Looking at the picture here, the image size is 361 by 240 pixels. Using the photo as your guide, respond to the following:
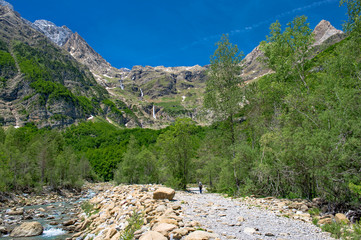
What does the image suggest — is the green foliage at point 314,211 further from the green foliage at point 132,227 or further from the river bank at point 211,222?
the green foliage at point 132,227

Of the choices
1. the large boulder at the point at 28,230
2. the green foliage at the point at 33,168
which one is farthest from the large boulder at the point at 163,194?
the green foliage at the point at 33,168

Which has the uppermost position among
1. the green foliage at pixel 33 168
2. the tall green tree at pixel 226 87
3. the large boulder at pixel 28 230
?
the tall green tree at pixel 226 87

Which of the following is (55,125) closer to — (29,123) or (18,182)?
(29,123)

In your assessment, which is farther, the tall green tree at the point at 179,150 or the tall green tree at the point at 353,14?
the tall green tree at the point at 179,150

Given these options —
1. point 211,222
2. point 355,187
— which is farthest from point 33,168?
point 355,187

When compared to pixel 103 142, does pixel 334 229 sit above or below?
below

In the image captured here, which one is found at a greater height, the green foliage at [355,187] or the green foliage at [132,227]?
the green foliage at [355,187]

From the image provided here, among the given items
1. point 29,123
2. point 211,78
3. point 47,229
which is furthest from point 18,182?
point 29,123

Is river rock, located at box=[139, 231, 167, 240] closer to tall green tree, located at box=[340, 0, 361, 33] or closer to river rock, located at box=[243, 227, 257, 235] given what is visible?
river rock, located at box=[243, 227, 257, 235]

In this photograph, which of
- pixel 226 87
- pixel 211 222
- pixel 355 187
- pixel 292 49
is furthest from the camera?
pixel 226 87

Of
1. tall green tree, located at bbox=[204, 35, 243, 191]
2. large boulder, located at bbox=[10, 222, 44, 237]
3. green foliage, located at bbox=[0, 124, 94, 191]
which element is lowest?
large boulder, located at bbox=[10, 222, 44, 237]

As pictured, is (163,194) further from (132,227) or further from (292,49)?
(292,49)

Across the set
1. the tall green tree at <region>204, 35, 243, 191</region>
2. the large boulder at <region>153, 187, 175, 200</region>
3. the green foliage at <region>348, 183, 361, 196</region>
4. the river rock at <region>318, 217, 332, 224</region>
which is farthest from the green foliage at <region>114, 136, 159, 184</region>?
the green foliage at <region>348, 183, 361, 196</region>

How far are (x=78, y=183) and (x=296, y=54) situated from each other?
54863 millimetres
